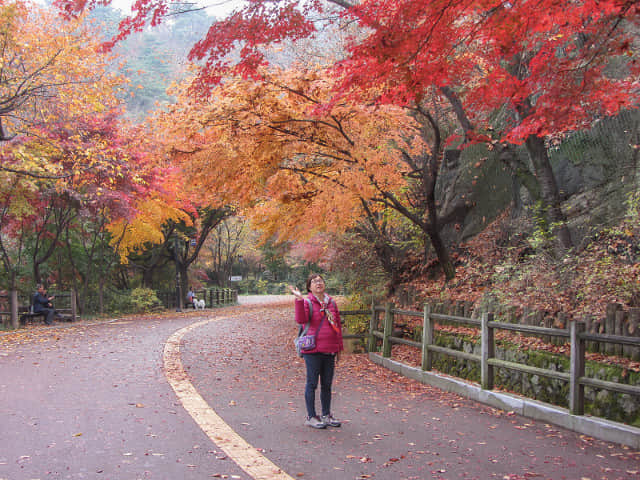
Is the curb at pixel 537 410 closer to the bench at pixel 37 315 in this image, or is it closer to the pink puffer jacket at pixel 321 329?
the pink puffer jacket at pixel 321 329

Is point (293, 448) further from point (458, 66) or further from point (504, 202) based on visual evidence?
point (504, 202)

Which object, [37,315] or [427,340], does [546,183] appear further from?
[37,315]

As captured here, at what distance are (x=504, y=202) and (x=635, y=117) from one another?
4.08m

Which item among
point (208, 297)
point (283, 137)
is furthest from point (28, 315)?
point (208, 297)

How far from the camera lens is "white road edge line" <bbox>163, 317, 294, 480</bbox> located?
4.47 meters

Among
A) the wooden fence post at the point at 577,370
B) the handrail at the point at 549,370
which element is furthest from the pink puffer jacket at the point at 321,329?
the wooden fence post at the point at 577,370

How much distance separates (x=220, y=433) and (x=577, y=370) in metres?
3.89

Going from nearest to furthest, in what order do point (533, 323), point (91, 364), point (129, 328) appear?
point (533, 323), point (91, 364), point (129, 328)

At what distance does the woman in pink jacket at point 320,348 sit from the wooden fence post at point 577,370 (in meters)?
2.56

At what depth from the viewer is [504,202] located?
14.4 metres

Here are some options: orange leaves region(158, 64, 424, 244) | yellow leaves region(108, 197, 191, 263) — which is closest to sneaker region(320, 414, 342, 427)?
orange leaves region(158, 64, 424, 244)

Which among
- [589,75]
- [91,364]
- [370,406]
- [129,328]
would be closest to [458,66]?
[589,75]

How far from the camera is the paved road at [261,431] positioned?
14.8 feet

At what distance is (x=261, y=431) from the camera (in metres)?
5.73
